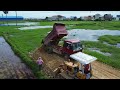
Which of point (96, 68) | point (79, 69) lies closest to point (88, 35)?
point (96, 68)

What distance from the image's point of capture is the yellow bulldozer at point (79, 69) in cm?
932

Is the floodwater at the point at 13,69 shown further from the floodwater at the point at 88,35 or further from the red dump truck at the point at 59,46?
the floodwater at the point at 88,35

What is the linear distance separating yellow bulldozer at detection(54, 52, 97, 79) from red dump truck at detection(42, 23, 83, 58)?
329 centimetres

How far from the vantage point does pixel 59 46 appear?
15.8 m

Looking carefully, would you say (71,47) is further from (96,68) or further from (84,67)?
(84,67)

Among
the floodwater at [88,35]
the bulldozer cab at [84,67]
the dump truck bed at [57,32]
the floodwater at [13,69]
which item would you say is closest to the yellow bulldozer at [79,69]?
the bulldozer cab at [84,67]

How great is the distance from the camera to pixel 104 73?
10.9 metres

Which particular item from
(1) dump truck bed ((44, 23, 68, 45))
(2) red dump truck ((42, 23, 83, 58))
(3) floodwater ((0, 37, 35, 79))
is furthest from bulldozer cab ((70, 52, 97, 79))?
(1) dump truck bed ((44, 23, 68, 45))

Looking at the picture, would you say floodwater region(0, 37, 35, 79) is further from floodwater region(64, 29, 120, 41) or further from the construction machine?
floodwater region(64, 29, 120, 41)

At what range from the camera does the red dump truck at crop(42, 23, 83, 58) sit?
44.9ft

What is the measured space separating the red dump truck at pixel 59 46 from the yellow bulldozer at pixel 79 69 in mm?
3289

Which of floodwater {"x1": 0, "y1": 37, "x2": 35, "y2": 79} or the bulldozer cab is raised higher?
the bulldozer cab
